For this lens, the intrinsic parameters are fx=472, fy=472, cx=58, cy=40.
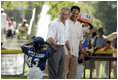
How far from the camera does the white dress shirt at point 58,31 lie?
7.93 meters

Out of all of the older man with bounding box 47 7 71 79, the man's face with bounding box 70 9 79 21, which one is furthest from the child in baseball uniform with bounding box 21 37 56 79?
the man's face with bounding box 70 9 79 21

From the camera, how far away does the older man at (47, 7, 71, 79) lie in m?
7.90

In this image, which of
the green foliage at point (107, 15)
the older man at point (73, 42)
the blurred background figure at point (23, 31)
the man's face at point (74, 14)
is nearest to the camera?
the man's face at point (74, 14)

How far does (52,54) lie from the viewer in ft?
25.8

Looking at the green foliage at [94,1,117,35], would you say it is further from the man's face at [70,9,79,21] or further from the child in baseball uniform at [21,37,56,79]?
the child in baseball uniform at [21,37,56,79]

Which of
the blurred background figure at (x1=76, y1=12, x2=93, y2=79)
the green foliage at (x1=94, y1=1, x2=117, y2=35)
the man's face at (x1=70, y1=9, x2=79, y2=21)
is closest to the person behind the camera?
the man's face at (x1=70, y1=9, x2=79, y2=21)

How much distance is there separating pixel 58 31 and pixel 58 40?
0.50ft

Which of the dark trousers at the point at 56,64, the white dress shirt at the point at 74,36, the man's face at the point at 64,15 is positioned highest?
the man's face at the point at 64,15

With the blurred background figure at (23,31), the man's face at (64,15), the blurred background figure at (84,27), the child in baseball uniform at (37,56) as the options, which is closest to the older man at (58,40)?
the man's face at (64,15)

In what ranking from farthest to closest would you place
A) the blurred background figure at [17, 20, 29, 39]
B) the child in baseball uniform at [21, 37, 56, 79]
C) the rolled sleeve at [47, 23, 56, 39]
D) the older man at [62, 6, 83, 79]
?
the blurred background figure at [17, 20, 29, 39], the older man at [62, 6, 83, 79], the rolled sleeve at [47, 23, 56, 39], the child in baseball uniform at [21, 37, 56, 79]

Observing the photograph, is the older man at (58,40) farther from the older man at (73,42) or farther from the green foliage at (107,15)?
the green foliage at (107,15)

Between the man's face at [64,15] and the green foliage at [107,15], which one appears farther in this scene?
the green foliage at [107,15]

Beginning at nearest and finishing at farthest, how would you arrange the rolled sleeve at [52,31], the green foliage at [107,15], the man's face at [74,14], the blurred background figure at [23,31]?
1. the rolled sleeve at [52,31]
2. the man's face at [74,14]
3. the blurred background figure at [23,31]
4. the green foliage at [107,15]

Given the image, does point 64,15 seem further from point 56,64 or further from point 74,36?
point 56,64
